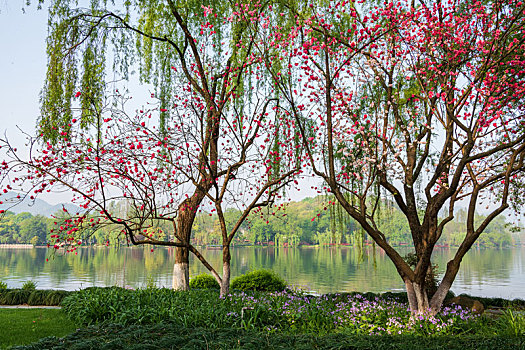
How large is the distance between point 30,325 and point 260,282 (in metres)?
5.71

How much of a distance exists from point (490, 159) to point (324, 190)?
13.3 ft

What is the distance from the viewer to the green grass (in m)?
5.57

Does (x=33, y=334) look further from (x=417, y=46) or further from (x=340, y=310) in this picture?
(x=417, y=46)

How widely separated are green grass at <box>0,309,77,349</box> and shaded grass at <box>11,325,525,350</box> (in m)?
1.32

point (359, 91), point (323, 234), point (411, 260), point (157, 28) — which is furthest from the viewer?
point (323, 234)

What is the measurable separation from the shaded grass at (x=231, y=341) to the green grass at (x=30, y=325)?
4.31 ft

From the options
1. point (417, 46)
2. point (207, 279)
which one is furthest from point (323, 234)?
point (417, 46)

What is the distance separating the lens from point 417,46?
7324mm

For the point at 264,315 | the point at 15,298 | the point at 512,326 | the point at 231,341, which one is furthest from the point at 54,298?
the point at 512,326

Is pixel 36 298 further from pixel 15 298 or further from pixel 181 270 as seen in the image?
pixel 181 270

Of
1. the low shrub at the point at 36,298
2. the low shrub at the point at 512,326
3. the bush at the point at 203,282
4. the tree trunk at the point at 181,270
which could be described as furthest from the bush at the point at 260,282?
the low shrub at the point at 512,326

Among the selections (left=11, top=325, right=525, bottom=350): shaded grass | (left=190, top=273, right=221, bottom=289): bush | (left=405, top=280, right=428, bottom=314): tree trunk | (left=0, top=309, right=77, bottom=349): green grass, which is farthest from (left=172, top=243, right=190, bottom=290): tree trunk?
(left=405, top=280, right=428, bottom=314): tree trunk

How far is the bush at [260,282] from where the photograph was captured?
10.5 m

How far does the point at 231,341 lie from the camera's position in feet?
14.3
